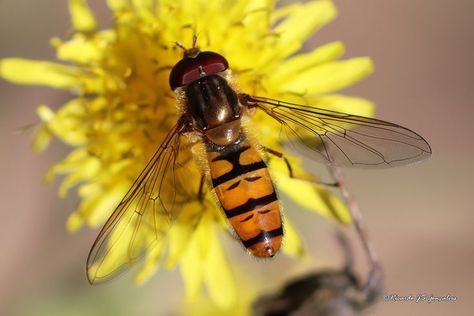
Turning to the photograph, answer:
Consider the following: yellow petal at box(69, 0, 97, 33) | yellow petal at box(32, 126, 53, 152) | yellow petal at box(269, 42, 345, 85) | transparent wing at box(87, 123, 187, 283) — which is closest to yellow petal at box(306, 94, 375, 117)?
yellow petal at box(269, 42, 345, 85)

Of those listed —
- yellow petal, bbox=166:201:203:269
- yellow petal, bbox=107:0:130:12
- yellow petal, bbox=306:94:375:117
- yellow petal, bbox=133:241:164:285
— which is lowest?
yellow petal, bbox=133:241:164:285

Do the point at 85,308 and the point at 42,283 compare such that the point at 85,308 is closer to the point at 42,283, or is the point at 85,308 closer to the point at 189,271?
the point at 42,283

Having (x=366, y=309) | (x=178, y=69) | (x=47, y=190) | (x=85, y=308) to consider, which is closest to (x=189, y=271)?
(x=366, y=309)

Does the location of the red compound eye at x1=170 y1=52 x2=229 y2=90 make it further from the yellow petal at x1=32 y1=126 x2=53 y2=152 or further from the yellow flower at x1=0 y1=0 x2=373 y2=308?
the yellow petal at x1=32 y1=126 x2=53 y2=152

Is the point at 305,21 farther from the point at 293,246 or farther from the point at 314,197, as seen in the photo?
the point at 293,246

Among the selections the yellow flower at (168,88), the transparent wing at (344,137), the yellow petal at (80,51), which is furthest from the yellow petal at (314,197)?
the yellow petal at (80,51)

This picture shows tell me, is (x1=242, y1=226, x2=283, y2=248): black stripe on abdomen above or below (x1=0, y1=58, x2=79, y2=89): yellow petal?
below

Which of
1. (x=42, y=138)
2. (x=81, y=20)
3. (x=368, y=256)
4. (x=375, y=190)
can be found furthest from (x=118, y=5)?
(x=375, y=190)

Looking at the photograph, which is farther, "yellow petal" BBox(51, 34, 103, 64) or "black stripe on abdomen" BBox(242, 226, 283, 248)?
"yellow petal" BBox(51, 34, 103, 64)
